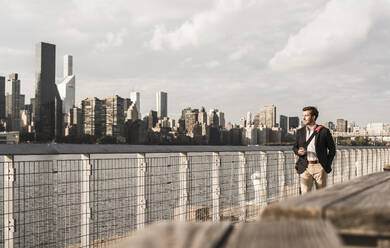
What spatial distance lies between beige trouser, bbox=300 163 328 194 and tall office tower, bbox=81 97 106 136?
321 feet

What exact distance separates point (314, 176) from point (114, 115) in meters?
106

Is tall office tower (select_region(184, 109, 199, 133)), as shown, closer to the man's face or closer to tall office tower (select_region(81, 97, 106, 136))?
tall office tower (select_region(81, 97, 106, 136))

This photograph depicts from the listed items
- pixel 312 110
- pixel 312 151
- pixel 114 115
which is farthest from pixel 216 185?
pixel 114 115

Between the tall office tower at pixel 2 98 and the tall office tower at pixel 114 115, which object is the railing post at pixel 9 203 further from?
the tall office tower at pixel 2 98

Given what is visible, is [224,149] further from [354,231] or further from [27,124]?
[27,124]

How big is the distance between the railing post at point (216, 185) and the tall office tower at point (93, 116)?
97.1 m

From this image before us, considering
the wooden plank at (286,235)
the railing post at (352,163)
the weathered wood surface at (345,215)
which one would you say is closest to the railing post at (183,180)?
the weathered wood surface at (345,215)

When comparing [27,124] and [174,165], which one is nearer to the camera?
[174,165]

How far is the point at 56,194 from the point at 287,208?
11.5ft

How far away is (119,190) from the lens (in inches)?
185

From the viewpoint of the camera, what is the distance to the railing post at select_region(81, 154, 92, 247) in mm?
4078

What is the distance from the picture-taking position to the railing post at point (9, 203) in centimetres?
347

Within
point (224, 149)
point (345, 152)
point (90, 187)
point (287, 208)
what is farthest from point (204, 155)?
point (345, 152)

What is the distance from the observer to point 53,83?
162125 millimetres
